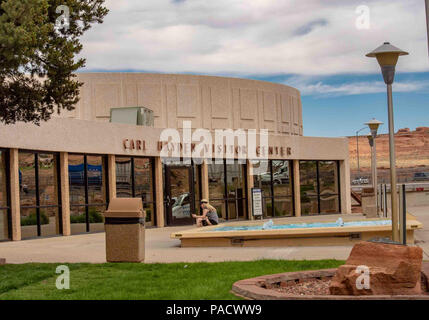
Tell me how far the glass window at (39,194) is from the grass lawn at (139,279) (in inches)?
382

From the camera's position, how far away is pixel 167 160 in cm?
2977

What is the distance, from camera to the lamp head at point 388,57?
11979 mm

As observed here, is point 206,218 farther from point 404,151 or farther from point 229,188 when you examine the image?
point 404,151

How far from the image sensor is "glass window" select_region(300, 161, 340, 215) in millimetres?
36906

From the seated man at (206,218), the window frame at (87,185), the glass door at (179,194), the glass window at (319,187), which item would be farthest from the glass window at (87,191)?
the glass window at (319,187)

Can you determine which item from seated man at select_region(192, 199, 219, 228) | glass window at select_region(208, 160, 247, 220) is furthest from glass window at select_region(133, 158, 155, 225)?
seated man at select_region(192, 199, 219, 228)

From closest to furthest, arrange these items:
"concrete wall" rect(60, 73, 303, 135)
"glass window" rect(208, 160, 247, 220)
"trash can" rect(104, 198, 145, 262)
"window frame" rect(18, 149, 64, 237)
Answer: "trash can" rect(104, 198, 145, 262) < "window frame" rect(18, 149, 64, 237) < "glass window" rect(208, 160, 247, 220) < "concrete wall" rect(60, 73, 303, 135)

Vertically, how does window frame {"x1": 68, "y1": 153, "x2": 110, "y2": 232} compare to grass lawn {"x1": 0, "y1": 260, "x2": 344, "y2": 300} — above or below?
above

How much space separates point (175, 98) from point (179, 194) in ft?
29.8

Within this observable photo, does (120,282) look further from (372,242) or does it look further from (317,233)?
(317,233)

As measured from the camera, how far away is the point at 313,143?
121ft

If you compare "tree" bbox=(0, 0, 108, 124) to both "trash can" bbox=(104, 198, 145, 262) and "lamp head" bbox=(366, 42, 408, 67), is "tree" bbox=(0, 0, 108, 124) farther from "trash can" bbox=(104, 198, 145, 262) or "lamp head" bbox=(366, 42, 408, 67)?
"lamp head" bbox=(366, 42, 408, 67)

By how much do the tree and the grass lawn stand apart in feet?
11.8

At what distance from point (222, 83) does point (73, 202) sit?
1687 cm
